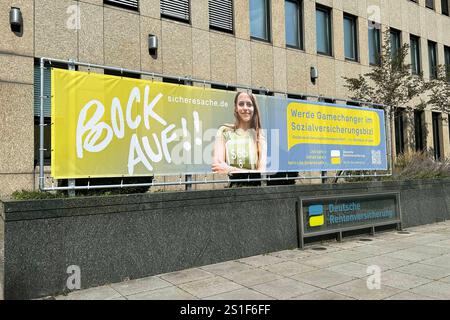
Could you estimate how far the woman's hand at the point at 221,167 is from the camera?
7.32m

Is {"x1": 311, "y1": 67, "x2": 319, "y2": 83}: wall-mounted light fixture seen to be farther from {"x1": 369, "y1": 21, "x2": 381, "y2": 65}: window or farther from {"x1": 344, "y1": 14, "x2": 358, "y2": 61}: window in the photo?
{"x1": 369, "y1": 21, "x2": 381, "y2": 65}: window

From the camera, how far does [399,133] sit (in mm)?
18578

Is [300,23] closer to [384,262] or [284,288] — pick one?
[384,262]

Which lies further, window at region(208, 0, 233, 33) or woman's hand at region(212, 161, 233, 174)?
window at region(208, 0, 233, 33)

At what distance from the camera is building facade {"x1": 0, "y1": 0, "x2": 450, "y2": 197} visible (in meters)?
9.12

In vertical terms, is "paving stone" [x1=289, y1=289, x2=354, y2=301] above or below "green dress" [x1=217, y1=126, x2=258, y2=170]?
below

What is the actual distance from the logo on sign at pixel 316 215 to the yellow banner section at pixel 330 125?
131 cm

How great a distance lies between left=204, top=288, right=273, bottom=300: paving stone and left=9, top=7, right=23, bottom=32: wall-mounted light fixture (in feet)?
24.1

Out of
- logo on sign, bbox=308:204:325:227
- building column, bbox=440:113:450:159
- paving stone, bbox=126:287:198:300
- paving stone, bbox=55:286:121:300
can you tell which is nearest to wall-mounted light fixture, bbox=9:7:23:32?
paving stone, bbox=55:286:121:300

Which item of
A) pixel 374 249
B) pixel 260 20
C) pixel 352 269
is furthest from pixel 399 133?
pixel 352 269

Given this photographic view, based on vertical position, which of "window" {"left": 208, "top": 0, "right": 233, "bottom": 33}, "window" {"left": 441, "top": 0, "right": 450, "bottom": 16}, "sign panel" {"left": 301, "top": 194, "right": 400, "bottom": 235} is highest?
"window" {"left": 441, "top": 0, "right": 450, "bottom": 16}

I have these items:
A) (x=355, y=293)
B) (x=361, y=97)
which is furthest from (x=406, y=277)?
(x=361, y=97)

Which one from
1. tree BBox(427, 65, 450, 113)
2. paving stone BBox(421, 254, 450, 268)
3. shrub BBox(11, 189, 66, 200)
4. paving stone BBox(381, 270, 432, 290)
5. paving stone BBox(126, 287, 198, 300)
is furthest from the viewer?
tree BBox(427, 65, 450, 113)

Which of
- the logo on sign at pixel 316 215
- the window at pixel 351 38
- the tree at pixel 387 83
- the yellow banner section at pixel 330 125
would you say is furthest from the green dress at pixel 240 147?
the window at pixel 351 38
